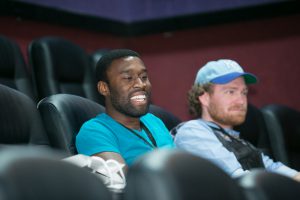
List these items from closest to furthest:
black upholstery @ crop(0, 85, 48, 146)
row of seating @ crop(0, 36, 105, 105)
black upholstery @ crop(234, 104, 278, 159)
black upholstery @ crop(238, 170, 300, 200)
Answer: black upholstery @ crop(238, 170, 300, 200) < black upholstery @ crop(0, 85, 48, 146) < row of seating @ crop(0, 36, 105, 105) < black upholstery @ crop(234, 104, 278, 159)

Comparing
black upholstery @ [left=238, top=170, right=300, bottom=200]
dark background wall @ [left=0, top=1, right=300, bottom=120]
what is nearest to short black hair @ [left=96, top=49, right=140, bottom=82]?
black upholstery @ [left=238, top=170, right=300, bottom=200]

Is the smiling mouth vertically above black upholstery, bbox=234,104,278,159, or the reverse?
the smiling mouth

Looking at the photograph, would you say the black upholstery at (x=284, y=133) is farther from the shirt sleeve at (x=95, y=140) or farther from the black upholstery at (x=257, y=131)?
the shirt sleeve at (x=95, y=140)

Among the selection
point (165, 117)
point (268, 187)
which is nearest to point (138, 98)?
point (165, 117)

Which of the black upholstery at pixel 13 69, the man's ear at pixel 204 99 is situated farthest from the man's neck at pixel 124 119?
the black upholstery at pixel 13 69

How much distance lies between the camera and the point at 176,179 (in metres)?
0.64

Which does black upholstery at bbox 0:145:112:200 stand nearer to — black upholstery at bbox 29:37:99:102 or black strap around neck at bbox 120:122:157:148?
black strap around neck at bbox 120:122:157:148

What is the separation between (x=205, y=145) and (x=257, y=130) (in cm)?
63

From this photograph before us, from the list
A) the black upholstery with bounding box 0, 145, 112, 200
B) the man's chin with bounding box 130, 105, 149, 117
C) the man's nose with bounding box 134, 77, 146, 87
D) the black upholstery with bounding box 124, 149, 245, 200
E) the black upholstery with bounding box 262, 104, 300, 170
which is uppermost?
the black upholstery with bounding box 0, 145, 112, 200

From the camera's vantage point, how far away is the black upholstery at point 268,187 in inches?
28.6

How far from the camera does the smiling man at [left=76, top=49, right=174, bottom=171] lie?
130 centimetres

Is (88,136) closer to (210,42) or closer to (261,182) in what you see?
(261,182)

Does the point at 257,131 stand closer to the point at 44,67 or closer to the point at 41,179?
the point at 44,67

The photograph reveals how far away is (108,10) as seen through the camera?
279 cm
